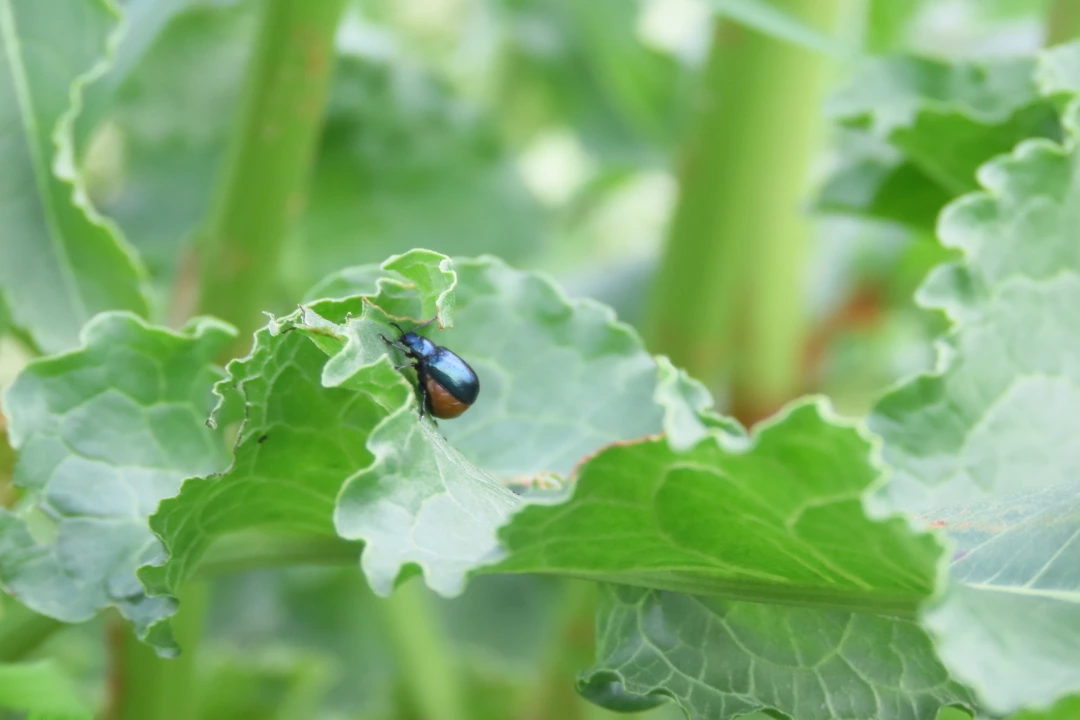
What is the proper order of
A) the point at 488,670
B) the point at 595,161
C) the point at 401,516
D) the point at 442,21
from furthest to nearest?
the point at 442,21 → the point at 595,161 → the point at 488,670 → the point at 401,516

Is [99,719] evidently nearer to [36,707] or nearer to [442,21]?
[36,707]

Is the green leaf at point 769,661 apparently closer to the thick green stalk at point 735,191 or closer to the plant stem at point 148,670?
the plant stem at point 148,670

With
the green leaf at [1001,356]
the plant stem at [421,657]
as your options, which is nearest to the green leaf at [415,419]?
the green leaf at [1001,356]

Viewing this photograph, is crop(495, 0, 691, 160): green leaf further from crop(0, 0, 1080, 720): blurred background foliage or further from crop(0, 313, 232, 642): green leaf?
crop(0, 313, 232, 642): green leaf

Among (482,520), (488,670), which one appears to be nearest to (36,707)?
(482,520)

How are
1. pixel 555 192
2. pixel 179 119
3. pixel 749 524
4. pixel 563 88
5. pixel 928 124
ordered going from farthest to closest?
pixel 555 192
pixel 563 88
pixel 179 119
pixel 928 124
pixel 749 524

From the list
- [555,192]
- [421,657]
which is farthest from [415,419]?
[555,192]

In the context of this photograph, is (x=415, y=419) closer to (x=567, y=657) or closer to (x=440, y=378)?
(x=440, y=378)
